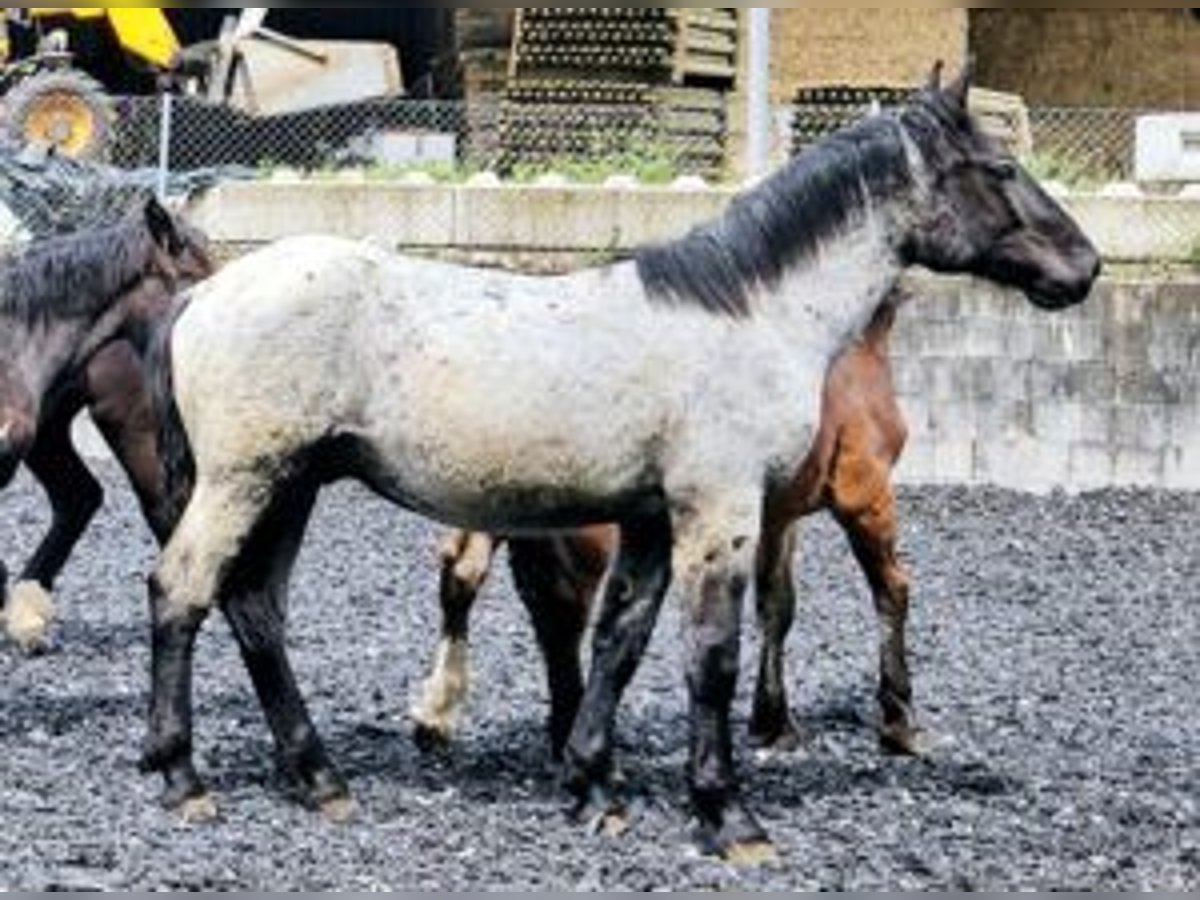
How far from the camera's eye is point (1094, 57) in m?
29.0

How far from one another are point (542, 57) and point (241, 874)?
57.6ft

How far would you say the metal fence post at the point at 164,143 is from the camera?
1917cm

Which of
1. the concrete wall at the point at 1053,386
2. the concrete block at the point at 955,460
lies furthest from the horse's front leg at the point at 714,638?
the concrete block at the point at 955,460

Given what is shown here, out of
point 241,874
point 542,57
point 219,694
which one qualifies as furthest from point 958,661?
point 542,57

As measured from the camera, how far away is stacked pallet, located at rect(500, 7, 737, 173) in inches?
963

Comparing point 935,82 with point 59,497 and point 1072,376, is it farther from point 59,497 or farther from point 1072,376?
point 1072,376

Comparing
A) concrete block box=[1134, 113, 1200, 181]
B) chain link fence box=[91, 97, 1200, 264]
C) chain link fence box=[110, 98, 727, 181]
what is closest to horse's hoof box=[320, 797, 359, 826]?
chain link fence box=[91, 97, 1200, 264]

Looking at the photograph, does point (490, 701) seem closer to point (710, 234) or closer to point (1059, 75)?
point (710, 234)

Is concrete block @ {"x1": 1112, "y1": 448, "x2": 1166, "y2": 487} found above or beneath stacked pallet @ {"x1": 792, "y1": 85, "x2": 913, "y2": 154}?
beneath

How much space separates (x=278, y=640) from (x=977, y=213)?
2.44 metres

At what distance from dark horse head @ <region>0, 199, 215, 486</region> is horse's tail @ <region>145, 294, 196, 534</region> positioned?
1577 millimetres

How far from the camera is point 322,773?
929cm

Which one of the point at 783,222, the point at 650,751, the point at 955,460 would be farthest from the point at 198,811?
the point at 955,460

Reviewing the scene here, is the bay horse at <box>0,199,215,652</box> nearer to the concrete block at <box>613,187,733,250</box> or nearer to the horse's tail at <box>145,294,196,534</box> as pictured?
the horse's tail at <box>145,294,196,534</box>
